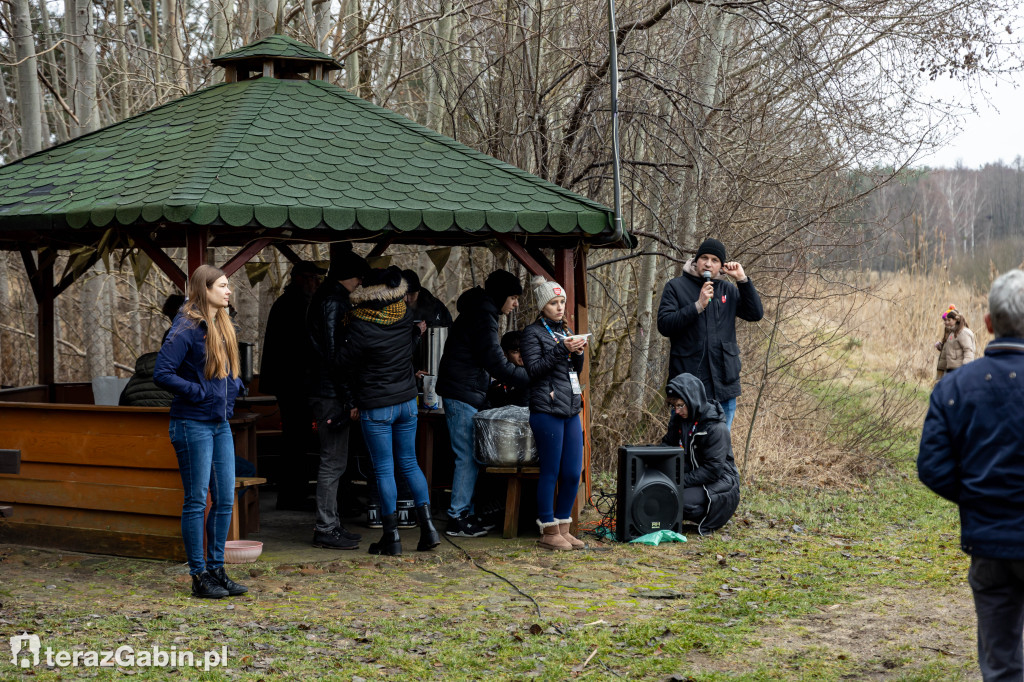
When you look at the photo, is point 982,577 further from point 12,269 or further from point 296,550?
point 12,269

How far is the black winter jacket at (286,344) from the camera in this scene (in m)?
8.51

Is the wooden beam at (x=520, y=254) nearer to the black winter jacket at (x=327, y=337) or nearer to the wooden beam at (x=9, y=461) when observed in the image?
the black winter jacket at (x=327, y=337)

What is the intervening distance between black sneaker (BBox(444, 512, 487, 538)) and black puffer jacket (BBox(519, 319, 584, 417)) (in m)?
1.35

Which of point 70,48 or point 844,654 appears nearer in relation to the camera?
point 844,654

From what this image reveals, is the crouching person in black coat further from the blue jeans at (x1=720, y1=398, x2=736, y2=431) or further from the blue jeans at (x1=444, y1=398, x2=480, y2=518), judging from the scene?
the blue jeans at (x1=444, y1=398, x2=480, y2=518)

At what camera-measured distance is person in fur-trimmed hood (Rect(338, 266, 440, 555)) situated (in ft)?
23.7

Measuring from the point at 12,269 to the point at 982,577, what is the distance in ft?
62.0

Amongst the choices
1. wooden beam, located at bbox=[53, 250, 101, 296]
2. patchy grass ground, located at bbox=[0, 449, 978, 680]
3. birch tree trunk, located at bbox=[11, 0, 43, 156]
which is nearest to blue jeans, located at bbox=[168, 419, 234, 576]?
patchy grass ground, located at bbox=[0, 449, 978, 680]

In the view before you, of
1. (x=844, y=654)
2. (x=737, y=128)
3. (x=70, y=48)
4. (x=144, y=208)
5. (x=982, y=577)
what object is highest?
(x=70, y=48)

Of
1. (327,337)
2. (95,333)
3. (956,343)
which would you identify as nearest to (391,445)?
(327,337)

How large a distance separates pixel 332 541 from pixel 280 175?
265 centimetres

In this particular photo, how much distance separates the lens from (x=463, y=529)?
8289 mm

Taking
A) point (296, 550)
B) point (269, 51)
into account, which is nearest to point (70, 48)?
point (269, 51)

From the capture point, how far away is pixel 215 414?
243 inches
